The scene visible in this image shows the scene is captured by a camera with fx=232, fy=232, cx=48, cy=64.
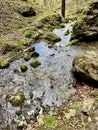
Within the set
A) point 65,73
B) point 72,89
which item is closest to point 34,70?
point 65,73

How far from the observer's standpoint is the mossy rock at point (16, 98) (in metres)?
13.8

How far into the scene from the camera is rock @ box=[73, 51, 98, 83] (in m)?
14.9

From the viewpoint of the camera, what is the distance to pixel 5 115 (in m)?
13.2

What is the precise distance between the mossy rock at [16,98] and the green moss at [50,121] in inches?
79.5

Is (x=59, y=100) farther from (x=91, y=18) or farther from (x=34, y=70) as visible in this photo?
(x=91, y=18)

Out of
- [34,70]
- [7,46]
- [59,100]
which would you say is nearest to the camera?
[59,100]

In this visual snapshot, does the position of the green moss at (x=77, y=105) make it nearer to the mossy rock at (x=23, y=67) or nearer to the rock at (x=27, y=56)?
the mossy rock at (x=23, y=67)

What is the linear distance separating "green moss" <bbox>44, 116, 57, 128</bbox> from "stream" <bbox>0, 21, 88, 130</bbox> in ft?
3.30

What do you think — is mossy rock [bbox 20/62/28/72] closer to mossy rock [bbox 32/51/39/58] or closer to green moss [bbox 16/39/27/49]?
mossy rock [bbox 32/51/39/58]

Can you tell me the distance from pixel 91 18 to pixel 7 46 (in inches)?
339

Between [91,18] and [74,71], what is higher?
[91,18]

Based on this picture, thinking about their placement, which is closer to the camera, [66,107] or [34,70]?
[66,107]

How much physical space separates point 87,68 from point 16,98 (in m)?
4.99

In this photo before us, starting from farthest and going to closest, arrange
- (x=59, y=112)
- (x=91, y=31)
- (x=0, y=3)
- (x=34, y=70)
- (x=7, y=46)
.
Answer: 1. (x=0, y=3)
2. (x=91, y=31)
3. (x=7, y=46)
4. (x=34, y=70)
5. (x=59, y=112)
